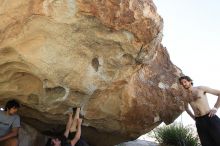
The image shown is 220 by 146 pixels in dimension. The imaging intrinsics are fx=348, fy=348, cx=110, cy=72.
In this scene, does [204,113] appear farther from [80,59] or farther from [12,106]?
[12,106]

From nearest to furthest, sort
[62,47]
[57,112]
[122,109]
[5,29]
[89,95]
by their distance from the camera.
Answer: [5,29] < [62,47] < [89,95] < [57,112] < [122,109]

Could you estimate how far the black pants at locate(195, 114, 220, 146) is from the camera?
22.9 ft

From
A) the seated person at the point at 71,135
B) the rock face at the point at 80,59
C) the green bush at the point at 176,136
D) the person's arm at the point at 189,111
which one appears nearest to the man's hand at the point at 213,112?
the person's arm at the point at 189,111

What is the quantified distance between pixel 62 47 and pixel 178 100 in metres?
3.88

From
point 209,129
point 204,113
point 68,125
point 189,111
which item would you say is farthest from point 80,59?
point 189,111

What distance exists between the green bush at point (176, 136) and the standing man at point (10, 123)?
6029mm

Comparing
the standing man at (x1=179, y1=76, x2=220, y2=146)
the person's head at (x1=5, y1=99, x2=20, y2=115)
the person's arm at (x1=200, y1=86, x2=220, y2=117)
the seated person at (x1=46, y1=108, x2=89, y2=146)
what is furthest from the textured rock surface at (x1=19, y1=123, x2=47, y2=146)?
the person's arm at (x1=200, y1=86, x2=220, y2=117)

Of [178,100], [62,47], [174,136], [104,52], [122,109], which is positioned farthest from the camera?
[174,136]

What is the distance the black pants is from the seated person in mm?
2435

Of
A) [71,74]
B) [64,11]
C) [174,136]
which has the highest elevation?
[64,11]

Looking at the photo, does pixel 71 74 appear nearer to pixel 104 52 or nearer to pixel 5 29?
pixel 104 52

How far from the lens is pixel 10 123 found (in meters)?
6.42

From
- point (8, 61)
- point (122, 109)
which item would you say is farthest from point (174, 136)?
point (8, 61)

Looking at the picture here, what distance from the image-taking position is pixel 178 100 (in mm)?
8570
